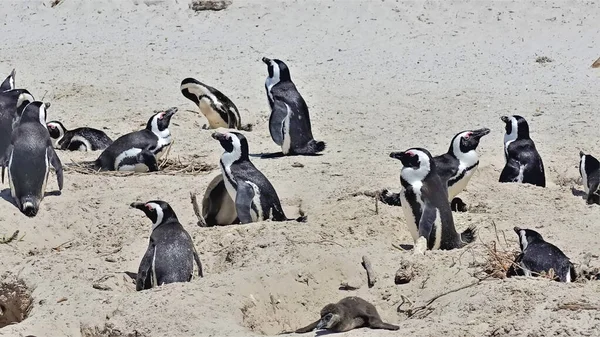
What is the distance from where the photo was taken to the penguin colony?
22.8ft

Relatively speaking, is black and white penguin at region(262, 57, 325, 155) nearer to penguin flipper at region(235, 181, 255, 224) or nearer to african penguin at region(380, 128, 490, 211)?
african penguin at region(380, 128, 490, 211)

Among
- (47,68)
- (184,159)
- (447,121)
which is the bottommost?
(47,68)

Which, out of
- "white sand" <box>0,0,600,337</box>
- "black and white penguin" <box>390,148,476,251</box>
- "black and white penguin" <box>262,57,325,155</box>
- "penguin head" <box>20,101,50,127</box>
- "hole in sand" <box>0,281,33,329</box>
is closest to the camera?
"white sand" <box>0,0,600,337</box>

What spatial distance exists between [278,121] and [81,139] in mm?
1724

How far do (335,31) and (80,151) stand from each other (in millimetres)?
4206

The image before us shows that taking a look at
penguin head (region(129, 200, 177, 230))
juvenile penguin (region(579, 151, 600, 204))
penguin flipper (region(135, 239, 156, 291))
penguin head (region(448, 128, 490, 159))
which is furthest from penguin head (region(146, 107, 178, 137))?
juvenile penguin (region(579, 151, 600, 204))

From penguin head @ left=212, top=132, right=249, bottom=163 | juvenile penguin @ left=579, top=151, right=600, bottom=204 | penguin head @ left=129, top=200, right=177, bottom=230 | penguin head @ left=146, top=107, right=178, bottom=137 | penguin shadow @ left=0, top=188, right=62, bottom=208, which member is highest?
juvenile penguin @ left=579, top=151, right=600, bottom=204

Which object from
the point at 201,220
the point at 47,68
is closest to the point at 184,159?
the point at 201,220

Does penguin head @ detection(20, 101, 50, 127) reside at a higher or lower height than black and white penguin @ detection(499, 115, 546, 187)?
lower

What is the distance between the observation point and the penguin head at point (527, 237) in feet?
22.6

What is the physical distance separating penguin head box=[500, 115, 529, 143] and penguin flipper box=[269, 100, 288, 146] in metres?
1.92

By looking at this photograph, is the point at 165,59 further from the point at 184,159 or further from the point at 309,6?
the point at 184,159

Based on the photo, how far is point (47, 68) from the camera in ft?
42.5

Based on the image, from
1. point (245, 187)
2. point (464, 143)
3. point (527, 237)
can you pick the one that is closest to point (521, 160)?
point (464, 143)
